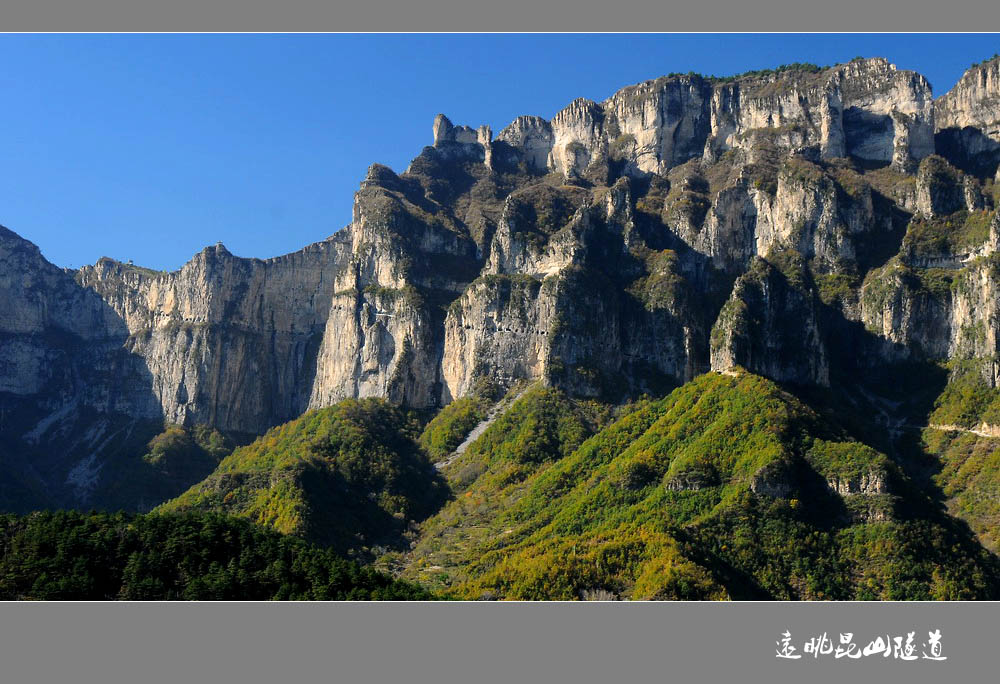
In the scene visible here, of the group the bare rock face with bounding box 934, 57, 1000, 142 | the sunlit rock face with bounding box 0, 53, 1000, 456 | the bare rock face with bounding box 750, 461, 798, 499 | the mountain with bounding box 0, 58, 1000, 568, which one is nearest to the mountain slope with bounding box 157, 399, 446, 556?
the mountain with bounding box 0, 58, 1000, 568

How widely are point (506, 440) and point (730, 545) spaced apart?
4317cm

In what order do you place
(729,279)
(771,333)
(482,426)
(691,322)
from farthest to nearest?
(729,279) → (691,322) → (482,426) → (771,333)

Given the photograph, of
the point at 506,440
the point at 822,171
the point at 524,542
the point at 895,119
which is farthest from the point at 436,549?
the point at 895,119

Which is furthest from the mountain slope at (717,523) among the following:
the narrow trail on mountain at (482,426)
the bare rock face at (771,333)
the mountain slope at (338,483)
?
the narrow trail on mountain at (482,426)

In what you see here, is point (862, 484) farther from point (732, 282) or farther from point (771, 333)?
point (732, 282)

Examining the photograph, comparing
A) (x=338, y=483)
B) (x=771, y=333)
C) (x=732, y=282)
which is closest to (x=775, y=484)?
(x=771, y=333)

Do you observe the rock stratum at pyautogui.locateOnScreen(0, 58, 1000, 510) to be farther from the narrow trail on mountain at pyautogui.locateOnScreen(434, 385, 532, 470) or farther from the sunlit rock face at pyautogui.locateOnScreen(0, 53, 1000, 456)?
the narrow trail on mountain at pyautogui.locateOnScreen(434, 385, 532, 470)

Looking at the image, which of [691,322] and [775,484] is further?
[691,322]

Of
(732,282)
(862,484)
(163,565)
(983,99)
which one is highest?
(983,99)

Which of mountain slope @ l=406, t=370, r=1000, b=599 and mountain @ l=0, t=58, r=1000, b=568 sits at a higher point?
mountain @ l=0, t=58, r=1000, b=568

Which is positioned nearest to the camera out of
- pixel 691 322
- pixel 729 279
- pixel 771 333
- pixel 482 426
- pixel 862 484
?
pixel 862 484

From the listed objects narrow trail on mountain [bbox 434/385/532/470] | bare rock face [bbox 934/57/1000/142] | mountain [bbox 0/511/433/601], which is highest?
bare rock face [bbox 934/57/1000/142]

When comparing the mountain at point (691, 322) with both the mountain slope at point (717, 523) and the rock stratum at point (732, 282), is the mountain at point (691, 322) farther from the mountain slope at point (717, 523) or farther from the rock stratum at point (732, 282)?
the mountain slope at point (717, 523)

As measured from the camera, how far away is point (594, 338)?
179 m
